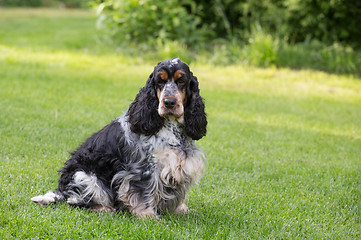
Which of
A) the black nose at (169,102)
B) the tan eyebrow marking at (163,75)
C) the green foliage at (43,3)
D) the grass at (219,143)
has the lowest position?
the grass at (219,143)

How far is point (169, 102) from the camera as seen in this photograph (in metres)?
3.95

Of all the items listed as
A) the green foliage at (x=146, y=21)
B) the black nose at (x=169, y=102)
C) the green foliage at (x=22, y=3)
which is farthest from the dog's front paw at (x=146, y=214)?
the green foliage at (x=22, y=3)

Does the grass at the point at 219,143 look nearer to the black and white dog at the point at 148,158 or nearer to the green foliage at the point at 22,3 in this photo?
the black and white dog at the point at 148,158

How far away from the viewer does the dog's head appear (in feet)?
13.2

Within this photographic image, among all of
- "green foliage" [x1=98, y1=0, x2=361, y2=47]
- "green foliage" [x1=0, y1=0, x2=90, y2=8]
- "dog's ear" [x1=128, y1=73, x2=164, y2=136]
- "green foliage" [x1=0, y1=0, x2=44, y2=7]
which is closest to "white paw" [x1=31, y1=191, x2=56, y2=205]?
"dog's ear" [x1=128, y1=73, x2=164, y2=136]

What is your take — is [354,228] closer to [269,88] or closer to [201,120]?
[201,120]

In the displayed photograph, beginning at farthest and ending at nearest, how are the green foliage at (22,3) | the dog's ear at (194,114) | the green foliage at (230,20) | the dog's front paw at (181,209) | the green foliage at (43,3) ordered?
1. the green foliage at (43,3)
2. the green foliage at (22,3)
3. the green foliage at (230,20)
4. the dog's front paw at (181,209)
5. the dog's ear at (194,114)

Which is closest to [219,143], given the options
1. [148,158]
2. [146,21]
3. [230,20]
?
[148,158]

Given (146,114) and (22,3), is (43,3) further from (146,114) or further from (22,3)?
(146,114)

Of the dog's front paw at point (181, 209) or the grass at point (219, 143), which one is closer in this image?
the grass at point (219, 143)

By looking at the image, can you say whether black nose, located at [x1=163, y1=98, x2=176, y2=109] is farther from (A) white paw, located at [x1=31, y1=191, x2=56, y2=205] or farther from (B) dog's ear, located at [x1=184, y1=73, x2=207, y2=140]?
(A) white paw, located at [x1=31, y1=191, x2=56, y2=205]

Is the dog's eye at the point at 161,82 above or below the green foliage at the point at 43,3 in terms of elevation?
below

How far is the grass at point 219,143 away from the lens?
4.07 m

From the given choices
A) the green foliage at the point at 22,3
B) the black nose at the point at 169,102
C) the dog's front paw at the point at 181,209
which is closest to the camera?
the black nose at the point at 169,102
